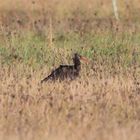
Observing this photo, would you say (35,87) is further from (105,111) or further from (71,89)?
(105,111)

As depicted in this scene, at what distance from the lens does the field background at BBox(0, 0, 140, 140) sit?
850cm

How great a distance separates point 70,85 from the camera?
10.9 meters

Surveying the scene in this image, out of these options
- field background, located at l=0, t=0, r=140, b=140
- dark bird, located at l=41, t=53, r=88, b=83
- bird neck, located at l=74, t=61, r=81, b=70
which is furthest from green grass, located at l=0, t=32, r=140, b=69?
dark bird, located at l=41, t=53, r=88, b=83

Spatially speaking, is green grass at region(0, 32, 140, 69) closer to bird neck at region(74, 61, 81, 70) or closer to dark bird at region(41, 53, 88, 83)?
bird neck at region(74, 61, 81, 70)

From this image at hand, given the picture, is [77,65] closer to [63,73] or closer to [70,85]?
[63,73]

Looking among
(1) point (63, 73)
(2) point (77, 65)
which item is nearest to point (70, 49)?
(2) point (77, 65)

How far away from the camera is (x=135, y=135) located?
8.08 m

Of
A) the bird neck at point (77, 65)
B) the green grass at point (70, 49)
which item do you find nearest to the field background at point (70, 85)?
the green grass at point (70, 49)

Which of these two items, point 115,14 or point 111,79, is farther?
point 115,14

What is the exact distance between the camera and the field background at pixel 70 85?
850 cm

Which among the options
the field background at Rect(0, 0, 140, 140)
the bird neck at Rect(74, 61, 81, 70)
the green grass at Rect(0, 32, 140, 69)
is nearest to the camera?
the field background at Rect(0, 0, 140, 140)

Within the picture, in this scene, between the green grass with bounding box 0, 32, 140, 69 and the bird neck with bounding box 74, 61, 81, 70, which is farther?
the green grass with bounding box 0, 32, 140, 69

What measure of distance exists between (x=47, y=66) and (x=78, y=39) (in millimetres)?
3476

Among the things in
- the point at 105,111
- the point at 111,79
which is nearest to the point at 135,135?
the point at 105,111
